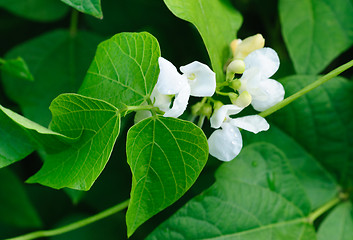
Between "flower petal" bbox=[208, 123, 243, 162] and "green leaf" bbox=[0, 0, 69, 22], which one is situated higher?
"green leaf" bbox=[0, 0, 69, 22]

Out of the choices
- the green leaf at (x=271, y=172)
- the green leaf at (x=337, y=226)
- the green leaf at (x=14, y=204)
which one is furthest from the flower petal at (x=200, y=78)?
the green leaf at (x=14, y=204)

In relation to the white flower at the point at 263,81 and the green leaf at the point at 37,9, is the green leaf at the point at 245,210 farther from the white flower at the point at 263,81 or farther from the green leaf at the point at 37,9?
the green leaf at the point at 37,9

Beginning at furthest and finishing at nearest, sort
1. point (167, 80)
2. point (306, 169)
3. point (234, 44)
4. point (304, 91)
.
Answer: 1. point (306, 169)
2. point (234, 44)
3. point (304, 91)
4. point (167, 80)

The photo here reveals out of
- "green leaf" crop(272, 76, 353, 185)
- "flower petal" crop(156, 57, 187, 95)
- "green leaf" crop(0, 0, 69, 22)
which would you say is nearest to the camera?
"flower petal" crop(156, 57, 187, 95)

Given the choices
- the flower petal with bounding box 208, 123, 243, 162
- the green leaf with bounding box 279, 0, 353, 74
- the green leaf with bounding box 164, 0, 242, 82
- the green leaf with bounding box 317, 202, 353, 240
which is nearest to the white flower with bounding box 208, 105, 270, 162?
the flower petal with bounding box 208, 123, 243, 162

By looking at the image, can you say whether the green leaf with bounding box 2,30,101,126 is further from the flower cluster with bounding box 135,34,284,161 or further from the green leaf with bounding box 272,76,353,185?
the green leaf with bounding box 272,76,353,185

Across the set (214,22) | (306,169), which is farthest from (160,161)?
(306,169)

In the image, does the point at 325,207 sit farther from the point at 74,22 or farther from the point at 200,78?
the point at 74,22
